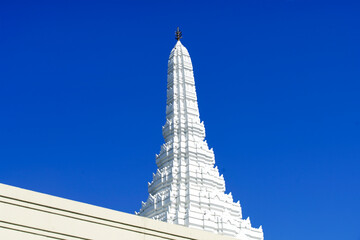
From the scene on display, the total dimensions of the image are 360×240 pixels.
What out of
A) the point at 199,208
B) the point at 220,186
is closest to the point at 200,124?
the point at 220,186

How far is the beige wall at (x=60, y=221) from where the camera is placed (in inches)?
450

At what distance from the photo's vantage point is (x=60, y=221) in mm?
11836

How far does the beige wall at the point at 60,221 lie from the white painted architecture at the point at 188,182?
2191 cm

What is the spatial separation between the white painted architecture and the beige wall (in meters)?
21.9

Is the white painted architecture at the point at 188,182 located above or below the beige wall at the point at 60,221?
above

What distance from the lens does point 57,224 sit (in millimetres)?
11773

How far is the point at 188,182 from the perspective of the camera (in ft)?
125

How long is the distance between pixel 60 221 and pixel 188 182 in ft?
87.7

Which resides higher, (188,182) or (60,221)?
(188,182)

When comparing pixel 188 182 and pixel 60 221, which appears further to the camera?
pixel 188 182

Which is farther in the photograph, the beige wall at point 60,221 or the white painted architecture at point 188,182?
the white painted architecture at point 188,182

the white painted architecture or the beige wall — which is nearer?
the beige wall

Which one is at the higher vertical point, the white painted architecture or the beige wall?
the white painted architecture

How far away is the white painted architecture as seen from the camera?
35094 mm
